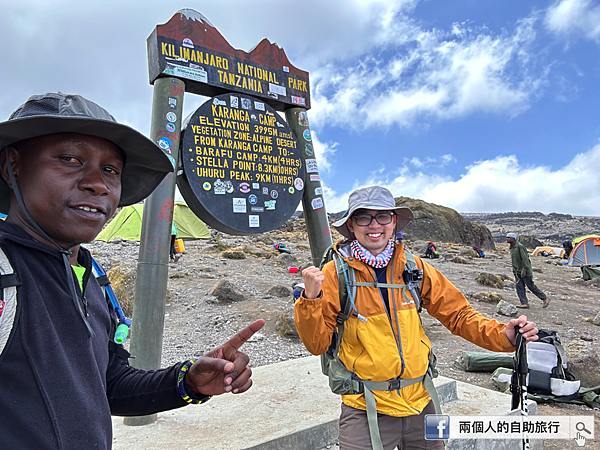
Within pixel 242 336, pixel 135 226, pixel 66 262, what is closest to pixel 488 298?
pixel 242 336

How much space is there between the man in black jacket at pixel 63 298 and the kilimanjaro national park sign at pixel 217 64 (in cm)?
217

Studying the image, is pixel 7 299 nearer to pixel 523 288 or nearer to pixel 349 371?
pixel 349 371

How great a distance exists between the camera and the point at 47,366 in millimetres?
1046

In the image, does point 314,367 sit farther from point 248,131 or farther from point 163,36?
point 163,36

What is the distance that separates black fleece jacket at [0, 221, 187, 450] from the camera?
1.00 metres

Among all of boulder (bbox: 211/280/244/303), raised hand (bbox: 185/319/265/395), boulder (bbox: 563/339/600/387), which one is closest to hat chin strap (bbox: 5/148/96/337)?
raised hand (bbox: 185/319/265/395)

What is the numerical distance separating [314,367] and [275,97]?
283 centimetres

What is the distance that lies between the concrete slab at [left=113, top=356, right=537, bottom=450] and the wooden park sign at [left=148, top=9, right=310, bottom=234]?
1.49 meters

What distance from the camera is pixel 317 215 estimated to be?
4121 millimetres

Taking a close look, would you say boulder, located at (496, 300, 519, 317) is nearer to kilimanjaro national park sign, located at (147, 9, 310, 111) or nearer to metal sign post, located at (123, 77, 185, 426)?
kilimanjaro national park sign, located at (147, 9, 310, 111)

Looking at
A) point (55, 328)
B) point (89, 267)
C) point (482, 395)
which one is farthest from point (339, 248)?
point (482, 395)

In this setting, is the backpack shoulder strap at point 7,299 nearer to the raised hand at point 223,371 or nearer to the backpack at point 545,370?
the raised hand at point 223,371

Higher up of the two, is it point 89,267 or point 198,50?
point 198,50

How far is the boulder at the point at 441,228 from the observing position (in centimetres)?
3638
